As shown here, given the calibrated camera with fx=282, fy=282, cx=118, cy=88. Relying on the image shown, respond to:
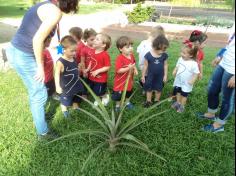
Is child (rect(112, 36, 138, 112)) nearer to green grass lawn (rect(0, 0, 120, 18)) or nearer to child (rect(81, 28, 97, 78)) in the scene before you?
child (rect(81, 28, 97, 78))

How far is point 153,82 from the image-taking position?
4137 mm

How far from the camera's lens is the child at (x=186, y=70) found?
A: 12.4ft

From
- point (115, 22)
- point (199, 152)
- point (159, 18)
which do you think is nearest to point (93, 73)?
point (199, 152)

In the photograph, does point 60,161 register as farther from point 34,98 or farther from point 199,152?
point 199,152

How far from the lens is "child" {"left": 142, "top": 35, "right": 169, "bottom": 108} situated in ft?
12.7

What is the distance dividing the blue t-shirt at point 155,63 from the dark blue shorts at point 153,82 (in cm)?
7

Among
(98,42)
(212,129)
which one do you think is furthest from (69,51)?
(212,129)

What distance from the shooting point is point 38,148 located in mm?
3143

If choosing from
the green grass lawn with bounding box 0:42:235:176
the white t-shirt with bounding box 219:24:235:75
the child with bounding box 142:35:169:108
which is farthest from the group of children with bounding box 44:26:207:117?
the white t-shirt with bounding box 219:24:235:75

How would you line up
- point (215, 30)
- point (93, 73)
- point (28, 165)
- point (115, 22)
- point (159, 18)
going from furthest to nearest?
point (159, 18) < point (115, 22) < point (215, 30) < point (93, 73) < point (28, 165)

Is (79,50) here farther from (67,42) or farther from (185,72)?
(185,72)

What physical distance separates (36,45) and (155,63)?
185 cm

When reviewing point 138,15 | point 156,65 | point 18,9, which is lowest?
point 18,9

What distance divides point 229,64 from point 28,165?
2362 millimetres
